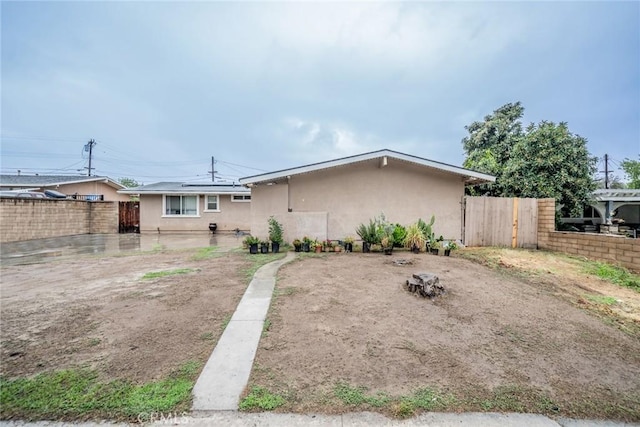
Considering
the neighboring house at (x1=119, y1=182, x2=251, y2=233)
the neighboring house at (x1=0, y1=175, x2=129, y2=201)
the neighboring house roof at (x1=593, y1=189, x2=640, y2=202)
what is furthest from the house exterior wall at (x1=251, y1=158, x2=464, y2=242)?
the neighboring house at (x1=0, y1=175, x2=129, y2=201)

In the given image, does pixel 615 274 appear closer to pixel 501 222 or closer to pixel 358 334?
pixel 501 222

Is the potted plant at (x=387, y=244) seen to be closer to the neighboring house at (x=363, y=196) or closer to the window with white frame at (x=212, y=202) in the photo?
the neighboring house at (x=363, y=196)

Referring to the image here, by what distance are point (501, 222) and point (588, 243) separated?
97.1 inches

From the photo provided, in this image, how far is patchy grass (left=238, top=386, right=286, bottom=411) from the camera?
207cm

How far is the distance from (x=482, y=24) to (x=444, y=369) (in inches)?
542

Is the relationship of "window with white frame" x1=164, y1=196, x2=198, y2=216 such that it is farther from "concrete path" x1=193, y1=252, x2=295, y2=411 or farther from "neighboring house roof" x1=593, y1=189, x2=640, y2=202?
"neighboring house roof" x1=593, y1=189, x2=640, y2=202

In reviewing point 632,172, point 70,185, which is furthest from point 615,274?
point 70,185

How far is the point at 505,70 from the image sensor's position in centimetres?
1562

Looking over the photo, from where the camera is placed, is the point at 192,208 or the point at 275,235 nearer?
the point at 275,235

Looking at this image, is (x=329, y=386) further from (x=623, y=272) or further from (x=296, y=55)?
(x=296, y=55)

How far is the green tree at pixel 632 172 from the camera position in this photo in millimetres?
24388

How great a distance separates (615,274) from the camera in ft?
21.0

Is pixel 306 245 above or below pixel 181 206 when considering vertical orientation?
below

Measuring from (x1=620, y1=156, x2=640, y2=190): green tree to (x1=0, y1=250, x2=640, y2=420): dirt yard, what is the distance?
96.6 feet
